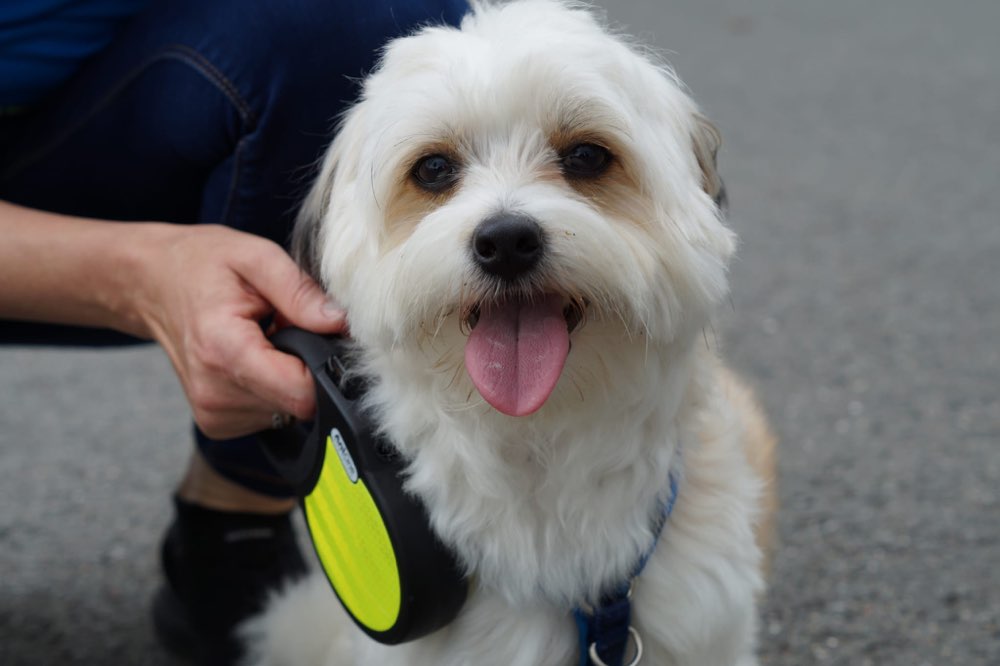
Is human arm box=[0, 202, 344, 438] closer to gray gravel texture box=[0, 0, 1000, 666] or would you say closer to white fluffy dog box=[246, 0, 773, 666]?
white fluffy dog box=[246, 0, 773, 666]

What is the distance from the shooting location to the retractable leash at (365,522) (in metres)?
1.39

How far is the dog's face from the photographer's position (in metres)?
1.26

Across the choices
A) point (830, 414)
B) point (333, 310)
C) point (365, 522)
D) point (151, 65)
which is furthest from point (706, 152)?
point (830, 414)

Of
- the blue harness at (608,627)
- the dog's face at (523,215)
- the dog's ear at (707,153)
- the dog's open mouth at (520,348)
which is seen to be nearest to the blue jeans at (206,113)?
the dog's face at (523,215)

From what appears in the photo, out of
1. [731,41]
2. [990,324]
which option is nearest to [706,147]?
[990,324]

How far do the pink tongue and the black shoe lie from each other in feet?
3.01

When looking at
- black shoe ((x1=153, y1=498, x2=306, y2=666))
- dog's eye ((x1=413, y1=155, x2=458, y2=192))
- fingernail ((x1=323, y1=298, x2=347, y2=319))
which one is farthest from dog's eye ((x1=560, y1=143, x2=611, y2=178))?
black shoe ((x1=153, y1=498, x2=306, y2=666))

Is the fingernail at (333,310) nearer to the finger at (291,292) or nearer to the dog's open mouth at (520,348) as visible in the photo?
the finger at (291,292)

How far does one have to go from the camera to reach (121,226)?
163cm

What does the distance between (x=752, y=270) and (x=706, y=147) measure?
7.50 ft

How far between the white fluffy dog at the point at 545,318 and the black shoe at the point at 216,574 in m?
0.57

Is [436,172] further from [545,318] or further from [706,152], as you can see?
[706,152]

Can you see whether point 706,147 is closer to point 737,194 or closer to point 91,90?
point 91,90

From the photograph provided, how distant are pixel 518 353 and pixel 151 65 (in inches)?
33.2
